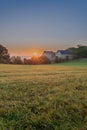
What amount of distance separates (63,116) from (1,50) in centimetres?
5877

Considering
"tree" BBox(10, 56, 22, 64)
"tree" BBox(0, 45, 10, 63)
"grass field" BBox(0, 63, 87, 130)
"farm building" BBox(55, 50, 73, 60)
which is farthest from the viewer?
"farm building" BBox(55, 50, 73, 60)

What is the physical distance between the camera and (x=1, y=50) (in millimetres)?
64312

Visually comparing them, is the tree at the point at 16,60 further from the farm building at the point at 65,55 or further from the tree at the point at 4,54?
the farm building at the point at 65,55

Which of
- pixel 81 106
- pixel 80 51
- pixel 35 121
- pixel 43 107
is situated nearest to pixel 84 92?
pixel 81 106

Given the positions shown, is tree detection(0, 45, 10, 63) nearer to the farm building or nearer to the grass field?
the farm building

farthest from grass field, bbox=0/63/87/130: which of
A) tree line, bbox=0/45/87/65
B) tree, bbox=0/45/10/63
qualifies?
tree, bbox=0/45/10/63

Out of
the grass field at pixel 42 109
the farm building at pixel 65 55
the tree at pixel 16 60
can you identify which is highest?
the farm building at pixel 65 55

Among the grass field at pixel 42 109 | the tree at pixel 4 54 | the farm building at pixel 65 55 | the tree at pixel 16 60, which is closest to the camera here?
the grass field at pixel 42 109

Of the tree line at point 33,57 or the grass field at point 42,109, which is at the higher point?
the tree line at point 33,57

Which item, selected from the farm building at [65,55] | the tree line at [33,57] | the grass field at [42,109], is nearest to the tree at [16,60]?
the tree line at [33,57]

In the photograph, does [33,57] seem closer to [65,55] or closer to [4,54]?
[4,54]

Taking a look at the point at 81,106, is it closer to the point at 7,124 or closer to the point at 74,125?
the point at 74,125

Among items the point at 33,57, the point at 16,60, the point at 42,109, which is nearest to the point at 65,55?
the point at 33,57

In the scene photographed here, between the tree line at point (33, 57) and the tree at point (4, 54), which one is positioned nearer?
the tree line at point (33, 57)
